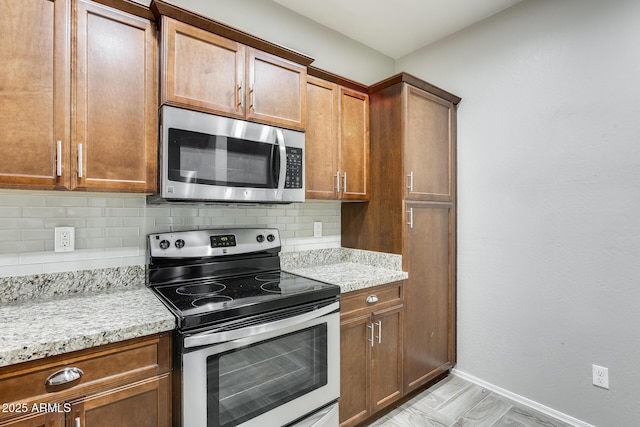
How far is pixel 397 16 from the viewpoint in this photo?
8.06 ft

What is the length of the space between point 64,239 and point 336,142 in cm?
166

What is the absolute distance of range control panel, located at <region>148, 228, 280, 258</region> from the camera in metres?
1.75

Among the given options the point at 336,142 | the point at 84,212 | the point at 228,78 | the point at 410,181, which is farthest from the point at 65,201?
the point at 410,181

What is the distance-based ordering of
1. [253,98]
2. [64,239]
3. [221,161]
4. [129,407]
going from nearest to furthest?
[129,407]
[64,239]
[221,161]
[253,98]

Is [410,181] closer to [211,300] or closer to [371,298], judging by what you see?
[371,298]

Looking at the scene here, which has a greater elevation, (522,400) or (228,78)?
(228,78)

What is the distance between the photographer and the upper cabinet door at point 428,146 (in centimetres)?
226

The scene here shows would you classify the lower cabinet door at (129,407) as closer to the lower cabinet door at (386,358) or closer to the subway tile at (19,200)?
the subway tile at (19,200)

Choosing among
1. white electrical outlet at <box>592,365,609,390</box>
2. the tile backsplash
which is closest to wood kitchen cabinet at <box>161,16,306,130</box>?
the tile backsplash

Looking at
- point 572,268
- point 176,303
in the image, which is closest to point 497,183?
point 572,268

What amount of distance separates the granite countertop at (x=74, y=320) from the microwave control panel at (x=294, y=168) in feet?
3.08

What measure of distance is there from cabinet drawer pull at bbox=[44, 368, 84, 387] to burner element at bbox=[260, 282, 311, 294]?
798mm

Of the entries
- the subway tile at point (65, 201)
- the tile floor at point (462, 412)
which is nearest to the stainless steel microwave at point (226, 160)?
the subway tile at point (65, 201)

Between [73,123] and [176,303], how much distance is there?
872mm
